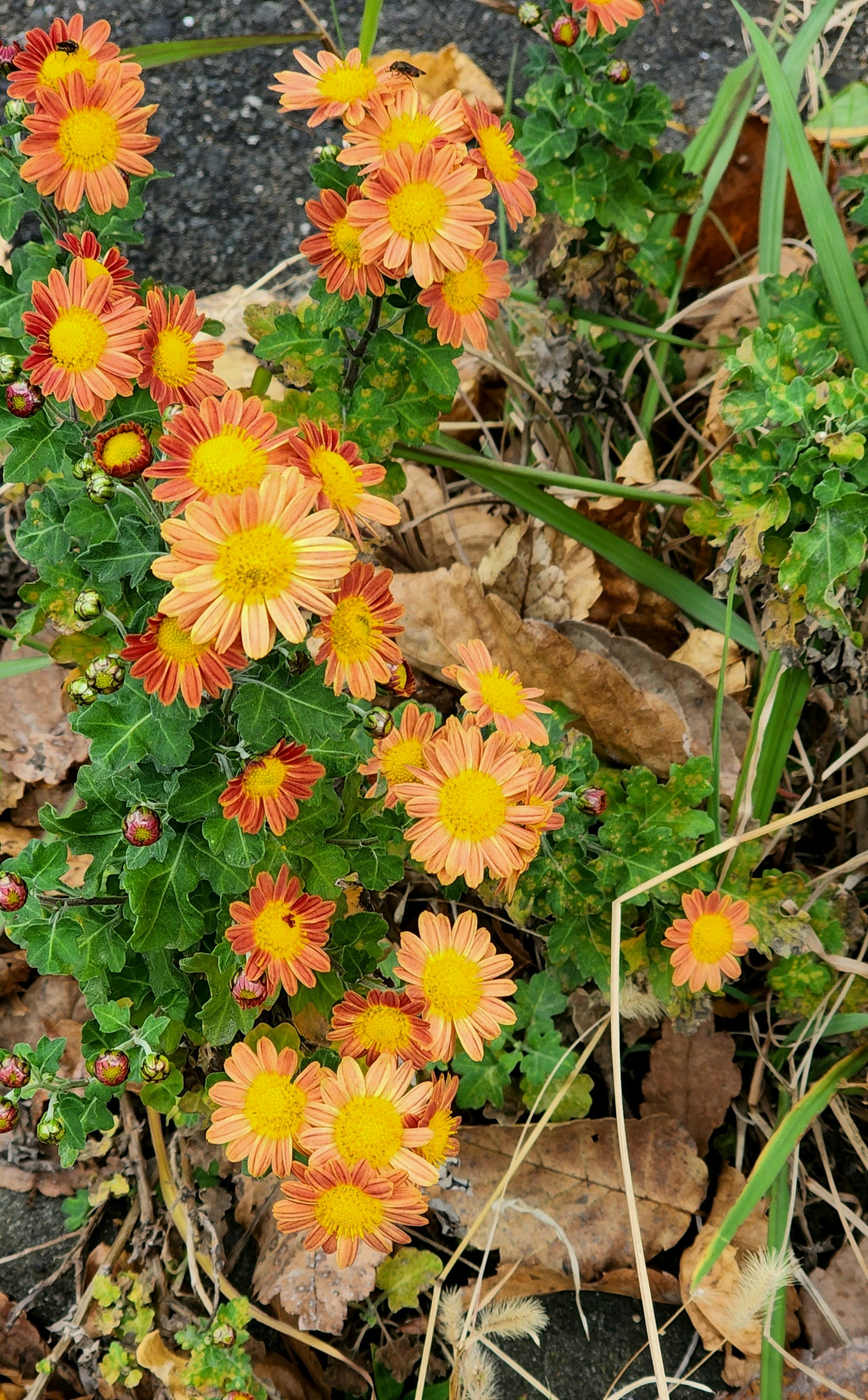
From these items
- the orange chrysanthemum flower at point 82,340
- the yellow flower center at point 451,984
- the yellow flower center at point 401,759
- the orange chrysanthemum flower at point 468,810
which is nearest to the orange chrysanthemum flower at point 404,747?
the yellow flower center at point 401,759

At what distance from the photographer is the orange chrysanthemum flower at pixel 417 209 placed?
51.6 inches

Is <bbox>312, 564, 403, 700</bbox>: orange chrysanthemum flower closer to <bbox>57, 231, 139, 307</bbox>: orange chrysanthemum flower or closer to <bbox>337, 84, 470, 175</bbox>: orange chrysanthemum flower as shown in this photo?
<bbox>57, 231, 139, 307</bbox>: orange chrysanthemum flower

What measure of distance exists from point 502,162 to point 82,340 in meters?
0.69

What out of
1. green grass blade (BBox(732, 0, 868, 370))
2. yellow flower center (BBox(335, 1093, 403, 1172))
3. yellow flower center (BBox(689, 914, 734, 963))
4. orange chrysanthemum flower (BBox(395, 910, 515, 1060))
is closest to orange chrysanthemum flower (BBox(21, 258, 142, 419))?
orange chrysanthemum flower (BBox(395, 910, 515, 1060))

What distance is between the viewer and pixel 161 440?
1.07 metres

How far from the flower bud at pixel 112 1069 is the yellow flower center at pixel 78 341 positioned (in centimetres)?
79

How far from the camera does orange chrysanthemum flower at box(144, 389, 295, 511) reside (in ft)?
3.54

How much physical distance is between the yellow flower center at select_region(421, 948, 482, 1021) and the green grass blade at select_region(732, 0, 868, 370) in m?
1.23

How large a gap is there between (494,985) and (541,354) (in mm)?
1302

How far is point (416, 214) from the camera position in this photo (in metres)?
1.32

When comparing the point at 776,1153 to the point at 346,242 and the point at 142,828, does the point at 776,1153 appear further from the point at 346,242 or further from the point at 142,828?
the point at 346,242

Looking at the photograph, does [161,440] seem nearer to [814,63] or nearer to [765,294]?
[765,294]

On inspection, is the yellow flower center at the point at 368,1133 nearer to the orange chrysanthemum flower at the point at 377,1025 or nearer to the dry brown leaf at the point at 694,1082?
the orange chrysanthemum flower at the point at 377,1025

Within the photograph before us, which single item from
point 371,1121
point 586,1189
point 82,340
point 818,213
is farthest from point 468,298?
point 586,1189
